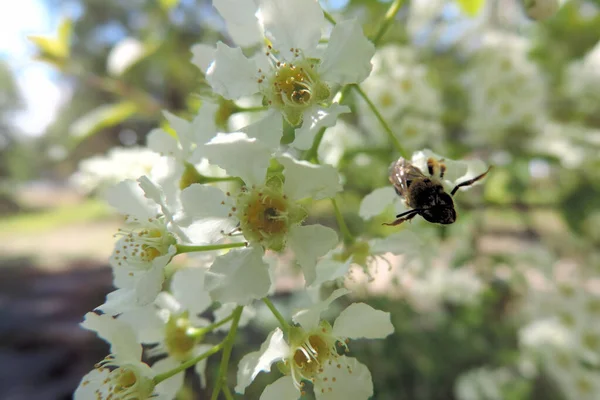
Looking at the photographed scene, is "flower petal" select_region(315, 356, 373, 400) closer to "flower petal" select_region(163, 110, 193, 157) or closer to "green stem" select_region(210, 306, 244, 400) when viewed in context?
"green stem" select_region(210, 306, 244, 400)

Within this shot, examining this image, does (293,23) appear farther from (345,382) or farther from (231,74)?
(345,382)

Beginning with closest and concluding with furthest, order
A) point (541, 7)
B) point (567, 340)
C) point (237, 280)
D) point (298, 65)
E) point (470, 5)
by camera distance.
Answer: point (237, 280), point (298, 65), point (541, 7), point (470, 5), point (567, 340)

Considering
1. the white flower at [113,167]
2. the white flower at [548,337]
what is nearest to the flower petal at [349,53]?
the white flower at [113,167]

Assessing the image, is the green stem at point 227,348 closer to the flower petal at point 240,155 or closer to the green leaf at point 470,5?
the flower petal at point 240,155

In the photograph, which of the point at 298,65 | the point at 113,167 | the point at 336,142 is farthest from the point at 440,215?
the point at 113,167

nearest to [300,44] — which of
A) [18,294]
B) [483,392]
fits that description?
[483,392]

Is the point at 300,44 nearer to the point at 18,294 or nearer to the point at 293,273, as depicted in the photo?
the point at 293,273
